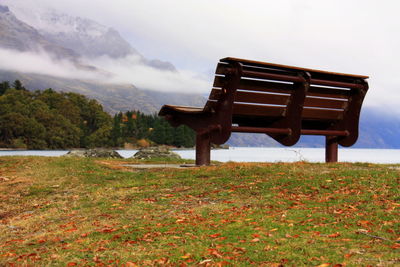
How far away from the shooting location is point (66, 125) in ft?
373

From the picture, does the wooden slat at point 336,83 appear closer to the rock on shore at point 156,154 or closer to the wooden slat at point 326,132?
the wooden slat at point 326,132

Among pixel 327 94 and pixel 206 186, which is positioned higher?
pixel 327 94

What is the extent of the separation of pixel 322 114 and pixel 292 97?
1745 millimetres

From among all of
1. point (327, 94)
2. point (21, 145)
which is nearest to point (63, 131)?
point (21, 145)

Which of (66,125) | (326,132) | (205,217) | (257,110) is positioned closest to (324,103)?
(326,132)

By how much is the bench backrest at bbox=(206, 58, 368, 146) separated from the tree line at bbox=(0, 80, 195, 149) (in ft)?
331

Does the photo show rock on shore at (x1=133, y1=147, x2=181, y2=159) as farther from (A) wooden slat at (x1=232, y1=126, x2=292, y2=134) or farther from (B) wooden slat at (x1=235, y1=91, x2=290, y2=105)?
(B) wooden slat at (x1=235, y1=91, x2=290, y2=105)

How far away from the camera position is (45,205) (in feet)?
30.2

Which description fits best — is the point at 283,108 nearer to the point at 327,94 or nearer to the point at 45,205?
the point at 327,94

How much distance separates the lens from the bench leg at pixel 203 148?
11752 mm

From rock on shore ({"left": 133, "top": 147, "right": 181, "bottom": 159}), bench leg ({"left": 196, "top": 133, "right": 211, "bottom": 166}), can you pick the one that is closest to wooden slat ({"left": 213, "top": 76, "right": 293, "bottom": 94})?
bench leg ({"left": 196, "top": 133, "right": 211, "bottom": 166})

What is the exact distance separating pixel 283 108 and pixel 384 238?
6.81 meters

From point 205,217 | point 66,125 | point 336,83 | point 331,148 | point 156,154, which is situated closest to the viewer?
point 205,217

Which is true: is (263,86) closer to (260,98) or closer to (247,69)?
(260,98)
